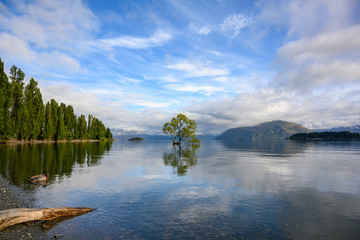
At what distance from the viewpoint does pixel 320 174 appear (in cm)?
2992

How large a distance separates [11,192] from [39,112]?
11406cm

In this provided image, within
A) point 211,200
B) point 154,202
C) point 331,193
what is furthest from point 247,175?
point 154,202

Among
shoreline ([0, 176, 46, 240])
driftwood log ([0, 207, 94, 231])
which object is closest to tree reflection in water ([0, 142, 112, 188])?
shoreline ([0, 176, 46, 240])

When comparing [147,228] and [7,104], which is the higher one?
[7,104]

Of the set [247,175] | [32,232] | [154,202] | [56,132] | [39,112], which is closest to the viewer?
[32,232]

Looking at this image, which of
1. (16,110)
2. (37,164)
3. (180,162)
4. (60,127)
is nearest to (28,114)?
(16,110)

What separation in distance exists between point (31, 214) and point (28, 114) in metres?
114

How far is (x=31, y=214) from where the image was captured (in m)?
12.5

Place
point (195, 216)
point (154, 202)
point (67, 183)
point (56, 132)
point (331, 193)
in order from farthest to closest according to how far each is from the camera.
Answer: point (56, 132) → point (67, 183) → point (331, 193) → point (154, 202) → point (195, 216)

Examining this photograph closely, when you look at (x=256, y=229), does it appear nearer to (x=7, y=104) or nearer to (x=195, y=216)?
(x=195, y=216)

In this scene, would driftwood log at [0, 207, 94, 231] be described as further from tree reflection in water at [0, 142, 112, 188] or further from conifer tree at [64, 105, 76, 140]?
conifer tree at [64, 105, 76, 140]

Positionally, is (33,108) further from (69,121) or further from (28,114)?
(69,121)

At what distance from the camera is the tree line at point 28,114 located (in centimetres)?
8819

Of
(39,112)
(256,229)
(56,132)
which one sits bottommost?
(256,229)
